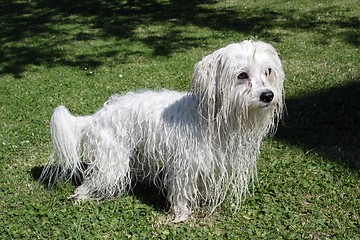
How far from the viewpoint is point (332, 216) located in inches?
174

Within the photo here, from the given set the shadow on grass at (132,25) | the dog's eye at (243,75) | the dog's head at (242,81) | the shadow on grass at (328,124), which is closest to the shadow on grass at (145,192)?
the dog's head at (242,81)

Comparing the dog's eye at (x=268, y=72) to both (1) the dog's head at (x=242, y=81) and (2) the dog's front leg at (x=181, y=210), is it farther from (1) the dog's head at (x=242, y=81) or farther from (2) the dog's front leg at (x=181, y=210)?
A: (2) the dog's front leg at (x=181, y=210)

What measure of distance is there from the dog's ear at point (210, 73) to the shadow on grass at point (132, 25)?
6023 mm

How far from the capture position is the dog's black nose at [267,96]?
3.59 metres

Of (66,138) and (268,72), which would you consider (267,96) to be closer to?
(268,72)

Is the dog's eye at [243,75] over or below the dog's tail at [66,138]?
over

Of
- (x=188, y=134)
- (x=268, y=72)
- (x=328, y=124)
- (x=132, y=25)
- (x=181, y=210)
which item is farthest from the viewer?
(x=132, y=25)

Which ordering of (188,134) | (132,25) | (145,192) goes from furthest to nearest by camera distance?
(132,25) → (145,192) → (188,134)

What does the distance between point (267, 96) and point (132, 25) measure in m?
9.32

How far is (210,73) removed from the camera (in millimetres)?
3754

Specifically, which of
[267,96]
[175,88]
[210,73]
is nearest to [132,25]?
[175,88]

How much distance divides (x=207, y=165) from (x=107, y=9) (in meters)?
11.3

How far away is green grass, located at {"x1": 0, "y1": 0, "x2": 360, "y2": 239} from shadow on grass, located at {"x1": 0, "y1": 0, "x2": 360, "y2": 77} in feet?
0.14

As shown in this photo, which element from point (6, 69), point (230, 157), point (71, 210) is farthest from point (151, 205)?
point (6, 69)
